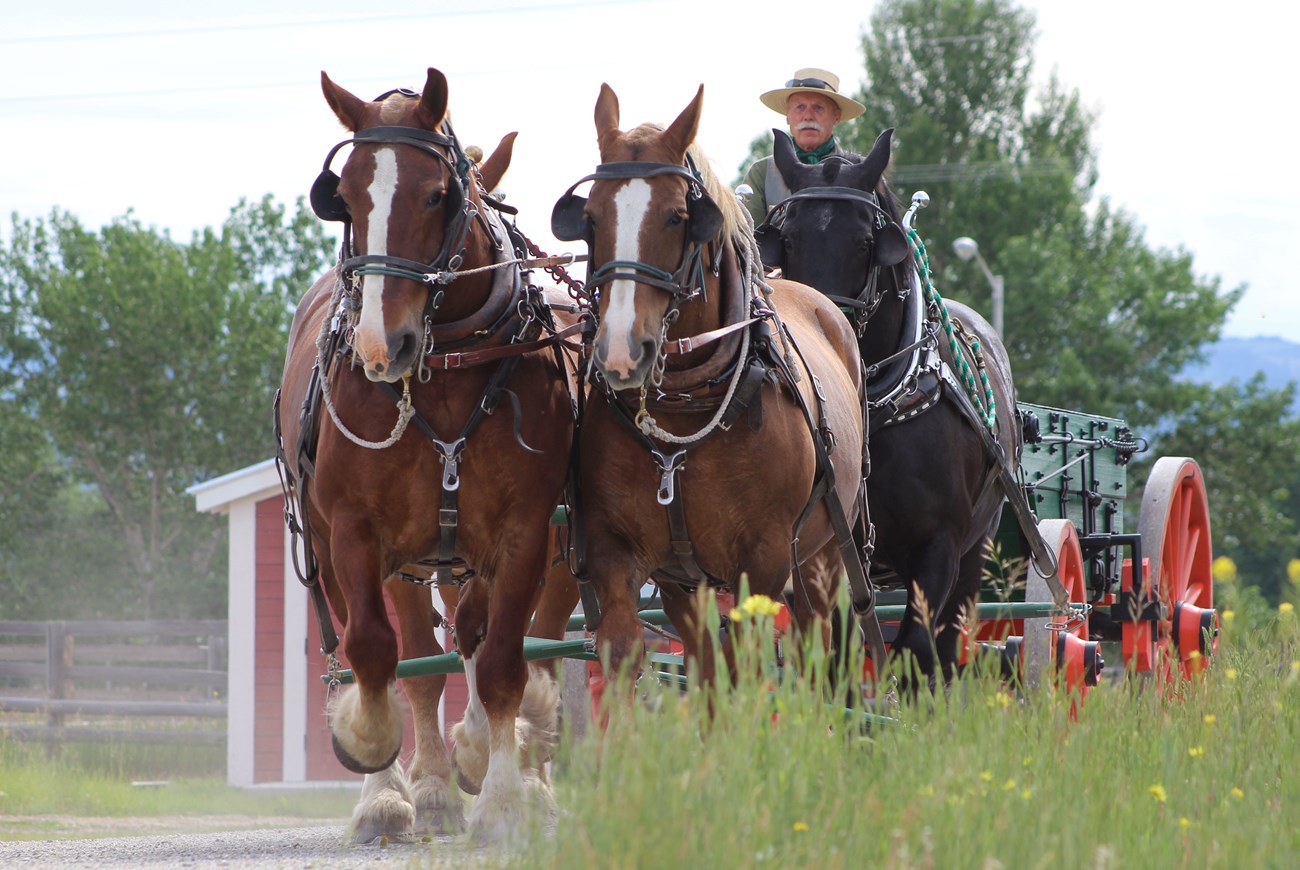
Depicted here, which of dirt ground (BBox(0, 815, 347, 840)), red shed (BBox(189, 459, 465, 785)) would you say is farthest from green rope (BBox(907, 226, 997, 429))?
red shed (BBox(189, 459, 465, 785))

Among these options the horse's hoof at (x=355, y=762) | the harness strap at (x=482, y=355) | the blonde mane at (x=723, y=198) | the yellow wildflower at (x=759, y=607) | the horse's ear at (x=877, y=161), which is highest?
the horse's ear at (x=877, y=161)

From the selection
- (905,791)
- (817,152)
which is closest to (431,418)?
(905,791)

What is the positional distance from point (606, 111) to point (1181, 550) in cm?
538

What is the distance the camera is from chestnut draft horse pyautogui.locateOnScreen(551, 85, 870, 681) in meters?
4.55

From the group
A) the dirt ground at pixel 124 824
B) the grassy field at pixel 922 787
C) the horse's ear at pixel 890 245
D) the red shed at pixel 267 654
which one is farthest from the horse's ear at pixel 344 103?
the red shed at pixel 267 654

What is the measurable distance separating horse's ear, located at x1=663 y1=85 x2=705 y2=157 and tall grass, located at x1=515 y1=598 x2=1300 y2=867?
5.46 feet

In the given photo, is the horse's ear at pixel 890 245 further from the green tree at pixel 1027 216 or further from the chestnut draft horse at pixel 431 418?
the green tree at pixel 1027 216

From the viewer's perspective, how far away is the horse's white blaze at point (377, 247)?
4.45m

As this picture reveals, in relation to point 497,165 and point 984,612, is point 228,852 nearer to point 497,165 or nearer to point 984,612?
point 497,165

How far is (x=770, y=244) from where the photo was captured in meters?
6.33

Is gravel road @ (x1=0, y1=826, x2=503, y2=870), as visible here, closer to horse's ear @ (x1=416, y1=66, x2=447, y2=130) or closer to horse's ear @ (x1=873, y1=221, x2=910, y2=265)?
horse's ear @ (x1=416, y1=66, x2=447, y2=130)

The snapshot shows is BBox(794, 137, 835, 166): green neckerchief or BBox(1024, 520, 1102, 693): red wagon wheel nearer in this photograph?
BBox(1024, 520, 1102, 693): red wagon wheel

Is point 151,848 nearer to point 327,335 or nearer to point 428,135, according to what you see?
point 327,335

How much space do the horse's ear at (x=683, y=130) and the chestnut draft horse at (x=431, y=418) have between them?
0.67 m
